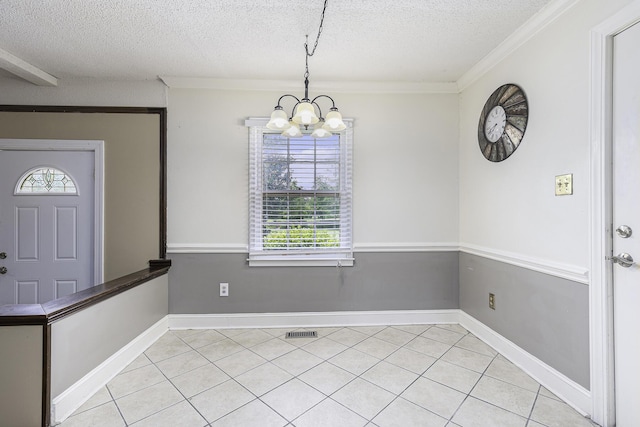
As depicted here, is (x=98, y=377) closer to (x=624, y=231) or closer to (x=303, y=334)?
(x=303, y=334)

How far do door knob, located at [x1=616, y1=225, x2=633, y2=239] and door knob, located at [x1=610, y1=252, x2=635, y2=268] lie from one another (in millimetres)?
92

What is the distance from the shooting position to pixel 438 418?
1.53 m

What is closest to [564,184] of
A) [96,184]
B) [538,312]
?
[538,312]

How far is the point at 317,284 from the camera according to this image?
2801 millimetres

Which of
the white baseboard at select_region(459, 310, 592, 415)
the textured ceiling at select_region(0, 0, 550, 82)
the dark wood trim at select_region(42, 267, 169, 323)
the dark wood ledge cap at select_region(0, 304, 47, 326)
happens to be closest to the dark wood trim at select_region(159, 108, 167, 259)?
the dark wood trim at select_region(42, 267, 169, 323)

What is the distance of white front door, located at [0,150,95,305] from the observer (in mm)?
2576

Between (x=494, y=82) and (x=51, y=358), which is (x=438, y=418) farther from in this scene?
(x=494, y=82)

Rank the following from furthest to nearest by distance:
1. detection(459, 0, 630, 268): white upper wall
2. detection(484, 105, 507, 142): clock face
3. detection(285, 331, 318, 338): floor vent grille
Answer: detection(285, 331, 318, 338): floor vent grille < detection(484, 105, 507, 142): clock face < detection(459, 0, 630, 268): white upper wall

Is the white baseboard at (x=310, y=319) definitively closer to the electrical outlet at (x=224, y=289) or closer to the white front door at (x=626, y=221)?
the electrical outlet at (x=224, y=289)

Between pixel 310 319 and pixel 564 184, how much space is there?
2290 mm

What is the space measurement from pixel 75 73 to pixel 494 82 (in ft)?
12.4

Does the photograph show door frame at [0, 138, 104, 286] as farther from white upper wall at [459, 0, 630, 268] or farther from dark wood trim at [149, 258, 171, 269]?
white upper wall at [459, 0, 630, 268]

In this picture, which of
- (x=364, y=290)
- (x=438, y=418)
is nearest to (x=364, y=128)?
Answer: (x=364, y=290)

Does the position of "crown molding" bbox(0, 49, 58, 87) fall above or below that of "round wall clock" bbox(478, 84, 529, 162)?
above
